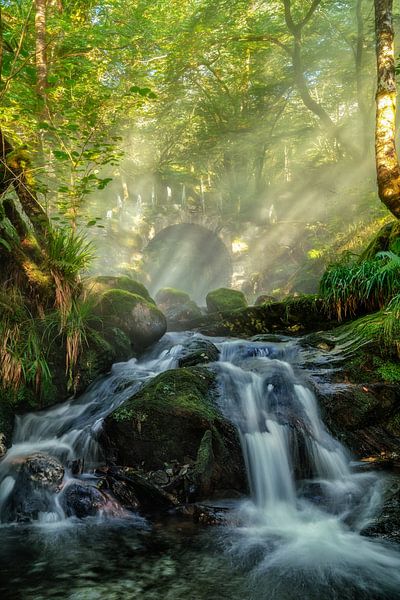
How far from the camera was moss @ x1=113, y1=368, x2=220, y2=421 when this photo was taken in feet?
13.8

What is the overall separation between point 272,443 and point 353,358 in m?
1.71

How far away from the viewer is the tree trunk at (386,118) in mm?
5984

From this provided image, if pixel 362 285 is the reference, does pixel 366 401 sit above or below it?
below

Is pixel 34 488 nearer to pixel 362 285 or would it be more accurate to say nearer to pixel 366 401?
pixel 366 401

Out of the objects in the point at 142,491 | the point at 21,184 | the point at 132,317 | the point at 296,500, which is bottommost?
the point at 296,500

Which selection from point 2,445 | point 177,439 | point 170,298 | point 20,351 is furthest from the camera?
point 170,298

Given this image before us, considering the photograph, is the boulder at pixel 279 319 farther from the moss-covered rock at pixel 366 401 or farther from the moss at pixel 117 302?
the moss at pixel 117 302

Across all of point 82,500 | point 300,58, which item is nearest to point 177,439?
point 82,500

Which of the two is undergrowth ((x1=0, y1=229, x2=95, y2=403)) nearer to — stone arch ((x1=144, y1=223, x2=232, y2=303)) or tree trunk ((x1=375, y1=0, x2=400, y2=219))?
tree trunk ((x1=375, y1=0, x2=400, y2=219))

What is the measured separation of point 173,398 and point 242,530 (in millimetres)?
1539

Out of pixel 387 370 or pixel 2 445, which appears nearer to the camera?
pixel 2 445

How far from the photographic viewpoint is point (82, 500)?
11.8 feet

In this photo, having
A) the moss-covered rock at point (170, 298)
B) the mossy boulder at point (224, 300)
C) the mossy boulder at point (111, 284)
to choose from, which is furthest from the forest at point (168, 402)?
the moss-covered rock at point (170, 298)

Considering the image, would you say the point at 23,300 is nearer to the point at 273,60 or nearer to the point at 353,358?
the point at 353,358
